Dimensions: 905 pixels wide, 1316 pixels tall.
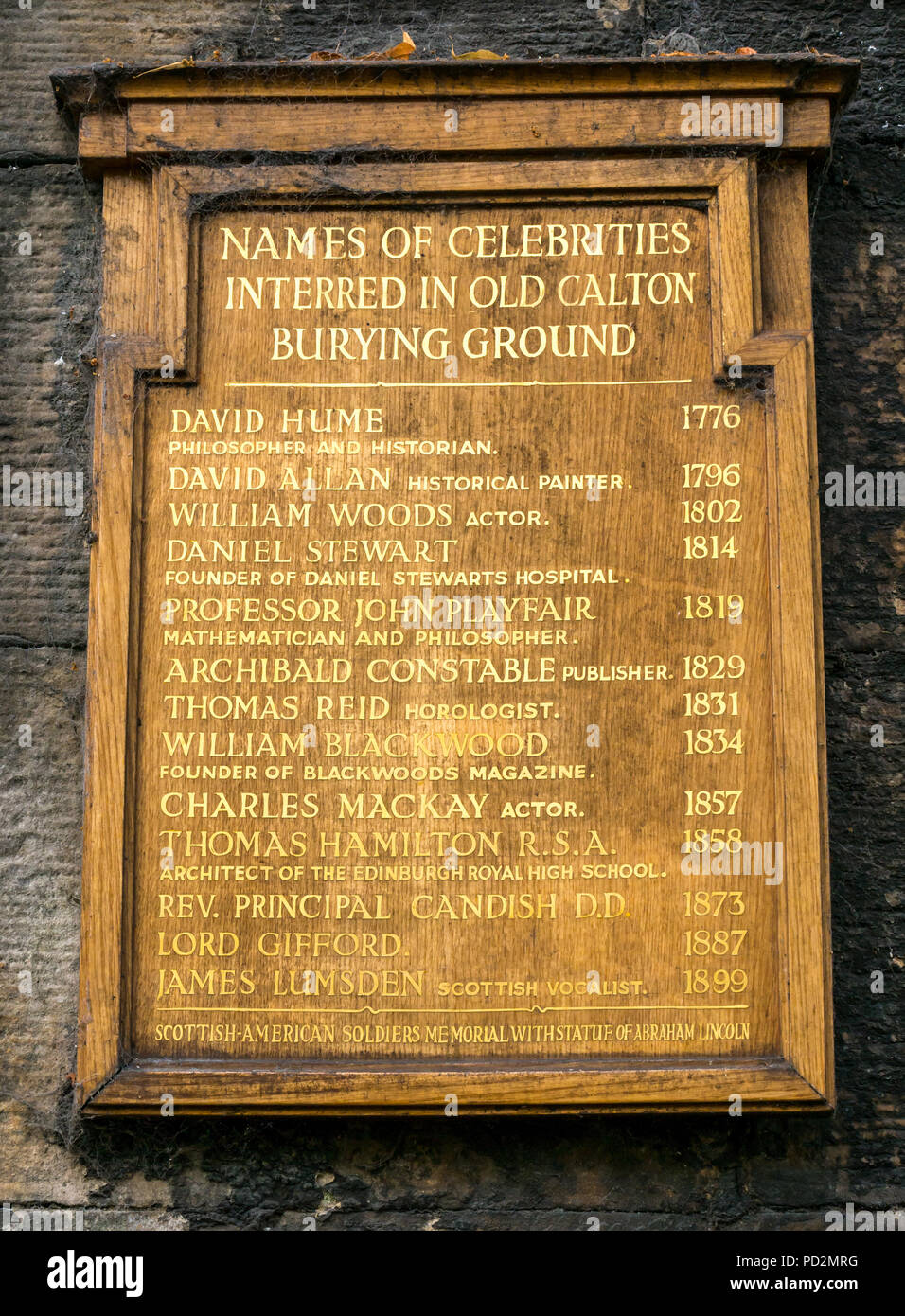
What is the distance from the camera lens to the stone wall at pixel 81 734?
3025 mm

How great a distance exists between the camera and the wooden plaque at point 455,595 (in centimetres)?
292

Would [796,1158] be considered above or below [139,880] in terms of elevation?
below

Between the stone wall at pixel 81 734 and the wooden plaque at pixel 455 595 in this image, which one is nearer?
the wooden plaque at pixel 455 595

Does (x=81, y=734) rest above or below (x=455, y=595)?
below

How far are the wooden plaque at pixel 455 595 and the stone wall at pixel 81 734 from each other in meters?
0.26

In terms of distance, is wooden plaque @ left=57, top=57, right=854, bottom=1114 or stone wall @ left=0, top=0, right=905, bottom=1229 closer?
wooden plaque @ left=57, top=57, right=854, bottom=1114

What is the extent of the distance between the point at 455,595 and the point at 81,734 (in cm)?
112

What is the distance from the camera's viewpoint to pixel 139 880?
297 centimetres

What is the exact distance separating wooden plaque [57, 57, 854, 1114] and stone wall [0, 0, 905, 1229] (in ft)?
0.84

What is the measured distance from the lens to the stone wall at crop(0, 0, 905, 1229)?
3.03 meters

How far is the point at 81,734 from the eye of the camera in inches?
126

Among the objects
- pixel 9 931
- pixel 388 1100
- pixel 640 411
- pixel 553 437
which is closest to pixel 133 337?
pixel 553 437
